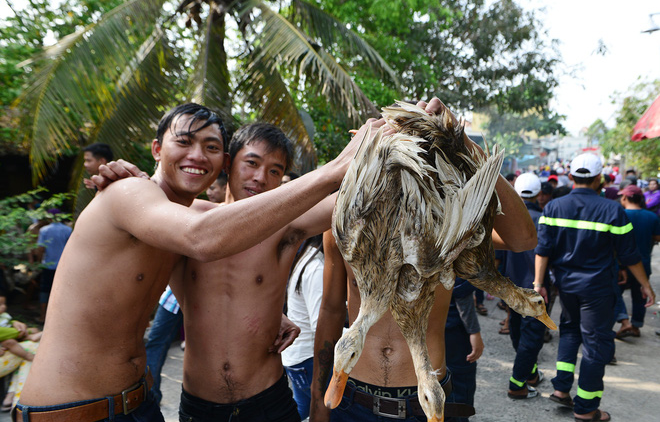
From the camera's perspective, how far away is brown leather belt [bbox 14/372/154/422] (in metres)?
1.70

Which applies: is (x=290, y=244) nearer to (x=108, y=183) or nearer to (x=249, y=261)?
(x=249, y=261)

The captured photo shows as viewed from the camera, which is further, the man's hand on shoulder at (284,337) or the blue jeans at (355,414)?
the man's hand on shoulder at (284,337)

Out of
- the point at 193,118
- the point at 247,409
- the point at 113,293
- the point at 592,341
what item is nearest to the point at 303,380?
the point at 247,409

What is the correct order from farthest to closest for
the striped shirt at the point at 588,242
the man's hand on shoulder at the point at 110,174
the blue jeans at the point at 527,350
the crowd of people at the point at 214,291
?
1. the blue jeans at the point at 527,350
2. the striped shirt at the point at 588,242
3. the man's hand on shoulder at the point at 110,174
4. the crowd of people at the point at 214,291

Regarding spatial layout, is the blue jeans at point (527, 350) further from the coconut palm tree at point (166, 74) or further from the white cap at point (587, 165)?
the coconut palm tree at point (166, 74)

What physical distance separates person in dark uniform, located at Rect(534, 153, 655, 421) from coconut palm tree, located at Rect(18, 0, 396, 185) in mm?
3157

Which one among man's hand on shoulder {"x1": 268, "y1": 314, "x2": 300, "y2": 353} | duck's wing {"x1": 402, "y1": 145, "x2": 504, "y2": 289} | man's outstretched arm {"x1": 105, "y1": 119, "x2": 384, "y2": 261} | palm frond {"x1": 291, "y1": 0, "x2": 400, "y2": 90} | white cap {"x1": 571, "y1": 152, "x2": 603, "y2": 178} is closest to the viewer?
duck's wing {"x1": 402, "y1": 145, "x2": 504, "y2": 289}

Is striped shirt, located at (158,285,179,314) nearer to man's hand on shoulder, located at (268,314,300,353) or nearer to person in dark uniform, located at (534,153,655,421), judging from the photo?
man's hand on shoulder, located at (268,314,300,353)

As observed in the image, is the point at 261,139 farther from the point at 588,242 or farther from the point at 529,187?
the point at 529,187

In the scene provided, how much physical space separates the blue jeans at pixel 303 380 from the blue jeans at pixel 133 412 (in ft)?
3.82

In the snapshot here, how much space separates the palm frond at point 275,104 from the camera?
22.0 feet

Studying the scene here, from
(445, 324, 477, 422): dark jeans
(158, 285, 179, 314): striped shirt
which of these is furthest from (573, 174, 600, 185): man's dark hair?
(158, 285, 179, 314): striped shirt

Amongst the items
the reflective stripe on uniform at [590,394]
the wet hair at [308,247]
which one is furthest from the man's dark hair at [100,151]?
the reflective stripe on uniform at [590,394]

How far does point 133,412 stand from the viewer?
1.85 meters
